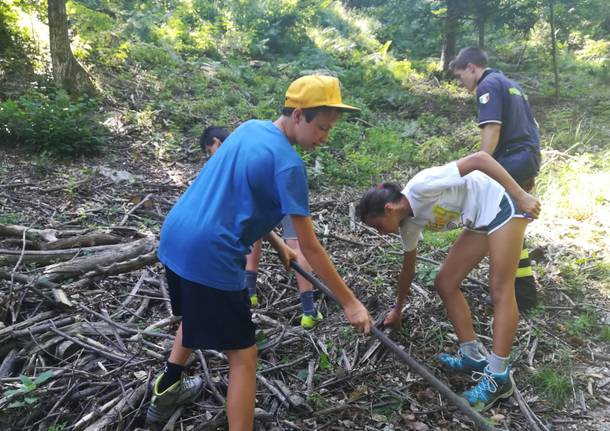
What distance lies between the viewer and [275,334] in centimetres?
349

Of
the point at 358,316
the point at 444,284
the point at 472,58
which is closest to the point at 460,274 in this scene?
the point at 444,284

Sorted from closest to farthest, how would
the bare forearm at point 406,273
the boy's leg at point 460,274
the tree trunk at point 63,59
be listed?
the boy's leg at point 460,274
the bare forearm at point 406,273
the tree trunk at point 63,59

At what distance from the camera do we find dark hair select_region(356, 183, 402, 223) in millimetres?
2803

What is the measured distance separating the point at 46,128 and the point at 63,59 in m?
1.96

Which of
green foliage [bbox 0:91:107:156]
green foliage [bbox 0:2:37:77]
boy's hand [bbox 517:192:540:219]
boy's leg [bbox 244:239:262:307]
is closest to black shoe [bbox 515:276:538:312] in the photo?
boy's hand [bbox 517:192:540:219]

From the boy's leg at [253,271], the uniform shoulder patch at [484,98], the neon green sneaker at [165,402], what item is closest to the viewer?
the neon green sneaker at [165,402]

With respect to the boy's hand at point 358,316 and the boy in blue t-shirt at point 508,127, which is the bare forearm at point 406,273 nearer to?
the boy's hand at point 358,316

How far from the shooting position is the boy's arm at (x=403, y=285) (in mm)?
3148

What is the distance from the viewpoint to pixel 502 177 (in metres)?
2.61

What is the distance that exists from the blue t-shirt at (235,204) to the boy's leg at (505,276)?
58.3 inches

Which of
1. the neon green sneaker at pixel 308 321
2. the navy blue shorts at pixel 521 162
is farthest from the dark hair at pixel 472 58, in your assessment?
the neon green sneaker at pixel 308 321

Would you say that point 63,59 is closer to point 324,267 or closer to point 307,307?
point 307,307

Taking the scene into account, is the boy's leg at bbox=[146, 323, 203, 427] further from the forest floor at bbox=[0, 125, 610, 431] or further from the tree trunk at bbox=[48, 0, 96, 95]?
the tree trunk at bbox=[48, 0, 96, 95]

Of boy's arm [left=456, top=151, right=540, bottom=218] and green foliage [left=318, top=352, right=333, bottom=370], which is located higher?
boy's arm [left=456, top=151, right=540, bottom=218]
